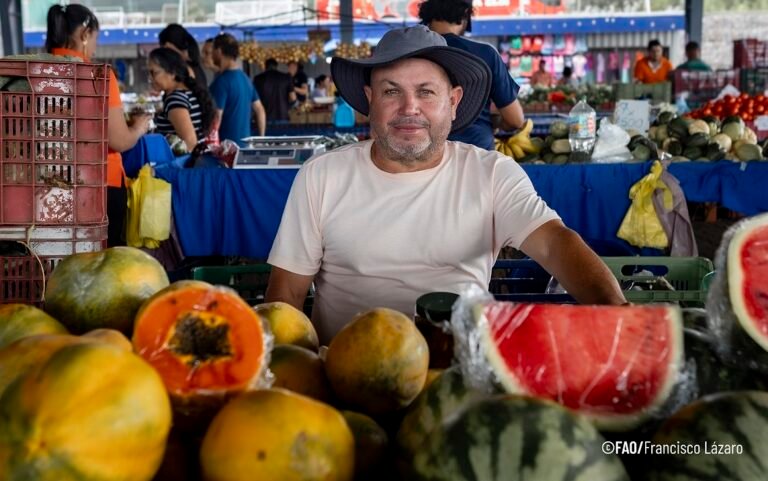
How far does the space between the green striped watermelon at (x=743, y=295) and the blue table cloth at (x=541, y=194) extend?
3.56m

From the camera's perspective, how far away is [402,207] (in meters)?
2.18

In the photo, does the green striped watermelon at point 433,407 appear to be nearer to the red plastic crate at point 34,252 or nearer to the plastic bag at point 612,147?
the red plastic crate at point 34,252

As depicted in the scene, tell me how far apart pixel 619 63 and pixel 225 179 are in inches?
526

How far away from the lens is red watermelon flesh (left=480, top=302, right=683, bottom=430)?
901 mm

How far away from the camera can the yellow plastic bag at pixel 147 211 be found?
177 inches

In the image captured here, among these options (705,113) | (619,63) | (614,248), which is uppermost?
(619,63)

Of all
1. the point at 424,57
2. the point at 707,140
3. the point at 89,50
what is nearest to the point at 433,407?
the point at 424,57

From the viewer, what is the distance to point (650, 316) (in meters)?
0.96

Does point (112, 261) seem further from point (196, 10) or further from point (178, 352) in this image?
point (196, 10)

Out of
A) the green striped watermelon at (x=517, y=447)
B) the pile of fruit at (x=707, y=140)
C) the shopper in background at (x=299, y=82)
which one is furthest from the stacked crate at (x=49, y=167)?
the shopper in background at (x=299, y=82)

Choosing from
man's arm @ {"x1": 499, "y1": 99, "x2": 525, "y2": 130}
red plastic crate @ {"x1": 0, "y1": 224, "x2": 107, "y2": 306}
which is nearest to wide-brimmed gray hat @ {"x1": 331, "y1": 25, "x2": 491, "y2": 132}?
red plastic crate @ {"x1": 0, "y1": 224, "x2": 107, "y2": 306}

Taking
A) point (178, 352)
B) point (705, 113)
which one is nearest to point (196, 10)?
point (705, 113)

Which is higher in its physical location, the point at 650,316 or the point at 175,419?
the point at 650,316

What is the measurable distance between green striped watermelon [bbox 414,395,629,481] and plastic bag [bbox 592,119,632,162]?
4.14 m
